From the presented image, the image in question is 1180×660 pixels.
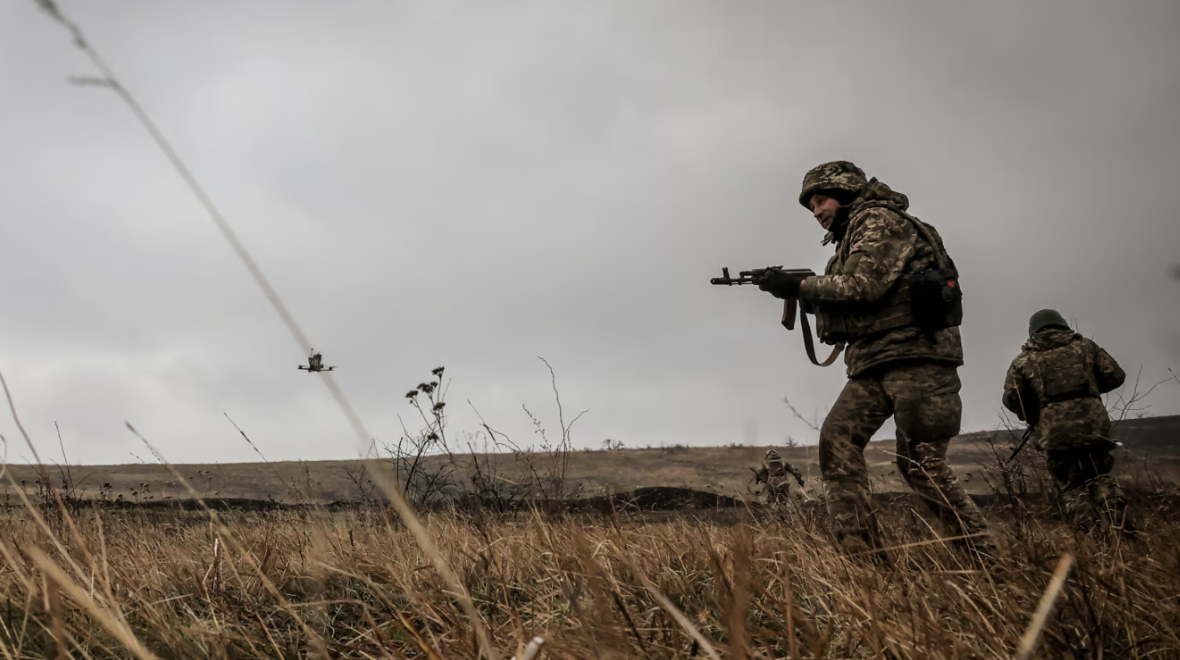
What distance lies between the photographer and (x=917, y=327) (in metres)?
3.47

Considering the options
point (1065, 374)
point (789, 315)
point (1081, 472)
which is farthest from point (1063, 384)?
point (789, 315)

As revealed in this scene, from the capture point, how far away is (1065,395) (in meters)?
5.84

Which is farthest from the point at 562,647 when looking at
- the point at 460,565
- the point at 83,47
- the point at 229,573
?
the point at 229,573

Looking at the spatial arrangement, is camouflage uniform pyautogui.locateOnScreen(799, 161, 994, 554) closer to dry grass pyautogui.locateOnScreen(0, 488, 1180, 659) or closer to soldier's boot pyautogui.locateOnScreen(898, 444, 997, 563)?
soldier's boot pyautogui.locateOnScreen(898, 444, 997, 563)

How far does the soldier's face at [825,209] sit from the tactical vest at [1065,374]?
3.11m

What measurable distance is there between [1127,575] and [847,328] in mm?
1650

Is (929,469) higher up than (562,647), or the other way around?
(929,469)

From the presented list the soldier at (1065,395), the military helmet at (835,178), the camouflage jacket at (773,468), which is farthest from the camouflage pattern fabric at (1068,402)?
the military helmet at (835,178)

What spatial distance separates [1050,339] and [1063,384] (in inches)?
15.2

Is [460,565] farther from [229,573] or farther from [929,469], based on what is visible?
[929,469]

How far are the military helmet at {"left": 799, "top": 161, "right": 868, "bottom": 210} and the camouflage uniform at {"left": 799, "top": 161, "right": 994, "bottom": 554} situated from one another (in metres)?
0.15

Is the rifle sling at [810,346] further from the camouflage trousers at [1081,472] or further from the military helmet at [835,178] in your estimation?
the camouflage trousers at [1081,472]

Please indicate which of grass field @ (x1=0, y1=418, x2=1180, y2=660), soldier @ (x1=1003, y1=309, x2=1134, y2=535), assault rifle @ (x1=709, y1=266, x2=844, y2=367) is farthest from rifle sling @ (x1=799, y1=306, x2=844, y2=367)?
soldier @ (x1=1003, y1=309, x2=1134, y2=535)

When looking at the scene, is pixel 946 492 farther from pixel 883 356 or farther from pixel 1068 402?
pixel 1068 402
